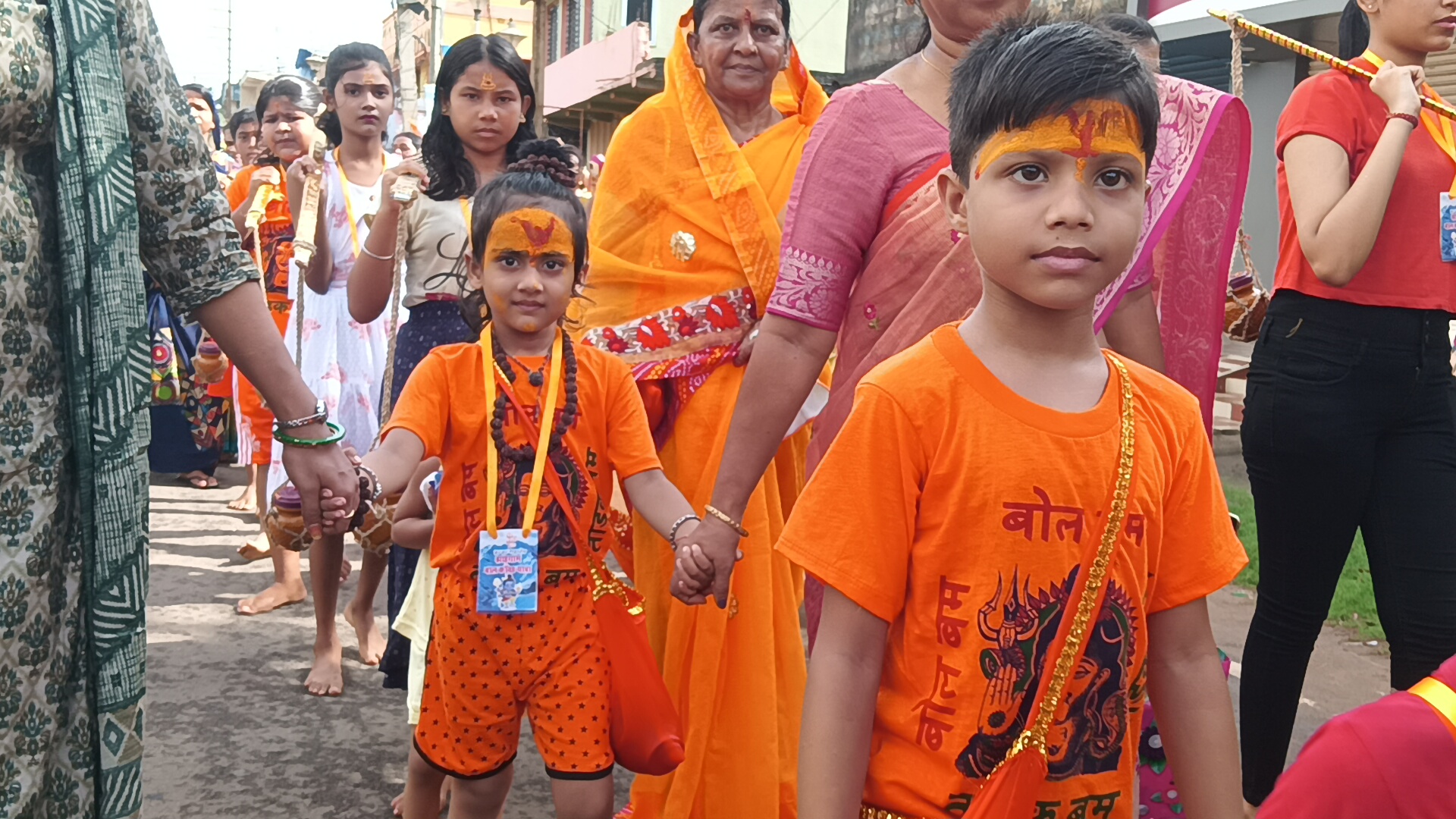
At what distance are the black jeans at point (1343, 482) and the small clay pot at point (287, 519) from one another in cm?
214

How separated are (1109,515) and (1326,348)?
5.38ft

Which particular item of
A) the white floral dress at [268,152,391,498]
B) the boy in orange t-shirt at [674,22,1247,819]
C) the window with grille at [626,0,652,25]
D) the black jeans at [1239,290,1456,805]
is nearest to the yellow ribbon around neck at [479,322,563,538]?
the boy in orange t-shirt at [674,22,1247,819]

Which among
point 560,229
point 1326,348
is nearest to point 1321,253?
point 1326,348

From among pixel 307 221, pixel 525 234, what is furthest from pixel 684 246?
pixel 307 221

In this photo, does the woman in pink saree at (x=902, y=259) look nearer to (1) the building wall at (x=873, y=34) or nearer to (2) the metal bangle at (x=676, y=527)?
(2) the metal bangle at (x=676, y=527)

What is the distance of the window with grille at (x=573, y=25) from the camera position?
27.8 meters

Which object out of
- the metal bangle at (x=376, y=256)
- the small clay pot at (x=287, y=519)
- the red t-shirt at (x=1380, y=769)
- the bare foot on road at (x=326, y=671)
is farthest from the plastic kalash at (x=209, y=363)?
the red t-shirt at (x=1380, y=769)

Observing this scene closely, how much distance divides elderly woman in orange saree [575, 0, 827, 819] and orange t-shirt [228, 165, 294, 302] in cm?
319

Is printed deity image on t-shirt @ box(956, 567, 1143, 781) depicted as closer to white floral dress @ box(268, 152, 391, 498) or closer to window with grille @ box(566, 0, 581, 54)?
white floral dress @ box(268, 152, 391, 498)

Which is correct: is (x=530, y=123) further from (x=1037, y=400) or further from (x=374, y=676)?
(x=1037, y=400)

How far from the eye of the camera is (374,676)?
4562 mm

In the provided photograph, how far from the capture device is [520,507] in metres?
2.67

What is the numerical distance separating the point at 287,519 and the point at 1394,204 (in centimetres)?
245

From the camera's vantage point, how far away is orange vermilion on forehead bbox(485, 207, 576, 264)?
2812 mm
